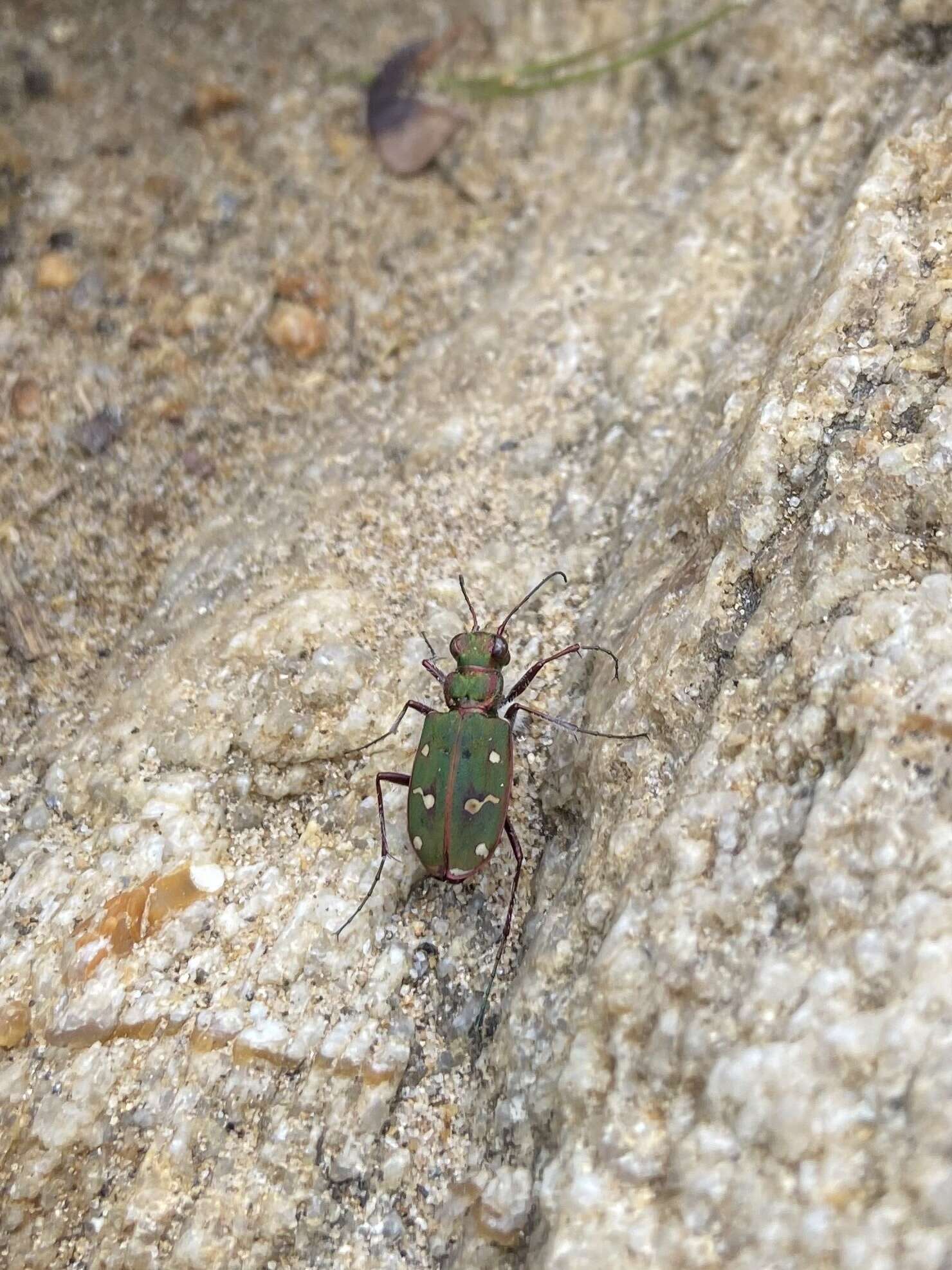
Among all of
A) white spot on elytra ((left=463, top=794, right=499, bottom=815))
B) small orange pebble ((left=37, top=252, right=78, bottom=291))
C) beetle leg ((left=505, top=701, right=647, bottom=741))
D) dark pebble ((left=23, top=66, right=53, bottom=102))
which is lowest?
white spot on elytra ((left=463, top=794, right=499, bottom=815))

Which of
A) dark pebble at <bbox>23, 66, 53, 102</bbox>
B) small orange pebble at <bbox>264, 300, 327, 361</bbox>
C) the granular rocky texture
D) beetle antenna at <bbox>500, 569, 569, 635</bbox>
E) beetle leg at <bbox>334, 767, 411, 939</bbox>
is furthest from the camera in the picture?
dark pebble at <bbox>23, 66, 53, 102</bbox>

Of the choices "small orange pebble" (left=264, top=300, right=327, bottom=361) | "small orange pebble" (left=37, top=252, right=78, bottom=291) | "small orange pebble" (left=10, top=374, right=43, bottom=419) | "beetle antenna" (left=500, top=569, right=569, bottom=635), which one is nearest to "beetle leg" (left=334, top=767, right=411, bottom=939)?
"beetle antenna" (left=500, top=569, right=569, bottom=635)

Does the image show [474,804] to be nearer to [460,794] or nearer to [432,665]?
[460,794]

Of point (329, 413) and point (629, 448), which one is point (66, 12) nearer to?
point (329, 413)

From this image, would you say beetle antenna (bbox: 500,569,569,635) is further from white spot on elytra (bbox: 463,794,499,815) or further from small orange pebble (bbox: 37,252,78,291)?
small orange pebble (bbox: 37,252,78,291)

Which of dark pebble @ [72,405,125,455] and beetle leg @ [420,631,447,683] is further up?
dark pebble @ [72,405,125,455]

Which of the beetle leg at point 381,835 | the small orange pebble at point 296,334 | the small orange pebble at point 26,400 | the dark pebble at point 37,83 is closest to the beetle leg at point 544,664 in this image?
the beetle leg at point 381,835

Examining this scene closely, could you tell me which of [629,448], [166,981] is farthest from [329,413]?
A: [166,981]
